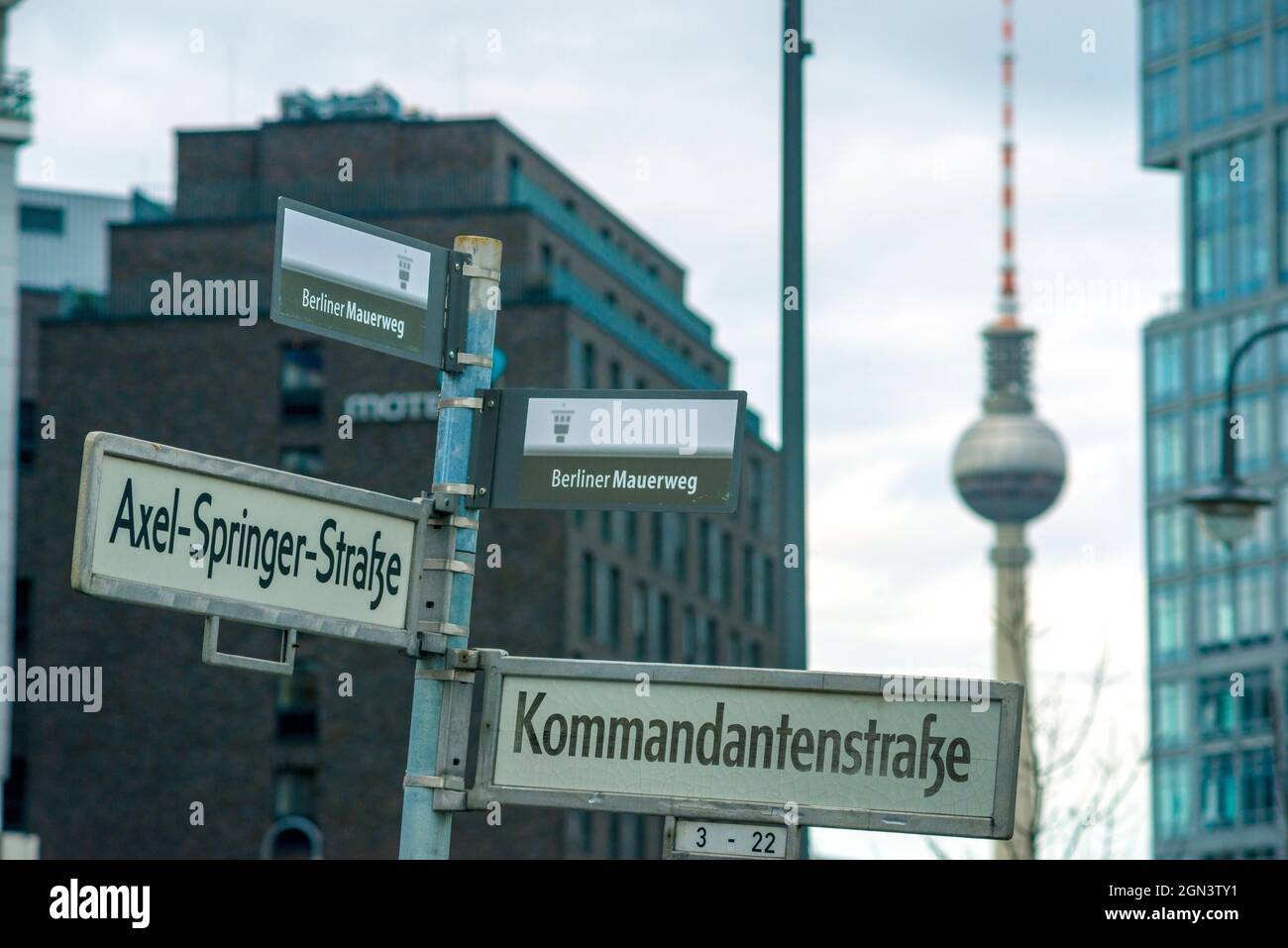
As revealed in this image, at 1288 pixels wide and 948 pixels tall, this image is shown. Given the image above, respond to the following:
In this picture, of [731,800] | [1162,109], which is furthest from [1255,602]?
[731,800]

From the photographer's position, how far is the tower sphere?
179875 mm

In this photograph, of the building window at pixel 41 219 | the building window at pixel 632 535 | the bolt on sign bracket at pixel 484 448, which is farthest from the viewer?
the building window at pixel 41 219

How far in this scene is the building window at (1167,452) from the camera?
113 metres

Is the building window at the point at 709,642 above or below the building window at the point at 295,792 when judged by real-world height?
above

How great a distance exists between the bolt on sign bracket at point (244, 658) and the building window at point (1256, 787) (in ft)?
322

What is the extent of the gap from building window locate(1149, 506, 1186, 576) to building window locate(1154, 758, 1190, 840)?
386 inches

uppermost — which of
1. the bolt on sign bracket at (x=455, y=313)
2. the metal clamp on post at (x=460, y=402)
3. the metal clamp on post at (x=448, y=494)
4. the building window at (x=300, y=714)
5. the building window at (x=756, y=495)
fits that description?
the building window at (x=756, y=495)

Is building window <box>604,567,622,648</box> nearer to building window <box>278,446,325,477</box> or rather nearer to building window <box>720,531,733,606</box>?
building window <box>278,446,325,477</box>

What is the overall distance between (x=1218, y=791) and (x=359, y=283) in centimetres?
10251

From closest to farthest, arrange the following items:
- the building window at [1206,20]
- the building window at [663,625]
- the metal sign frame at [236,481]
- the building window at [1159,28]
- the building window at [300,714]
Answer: the metal sign frame at [236,481], the building window at [300,714], the building window at [663,625], the building window at [1206,20], the building window at [1159,28]

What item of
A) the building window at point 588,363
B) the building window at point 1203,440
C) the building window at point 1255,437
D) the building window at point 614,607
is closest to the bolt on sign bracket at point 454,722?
the building window at point 588,363

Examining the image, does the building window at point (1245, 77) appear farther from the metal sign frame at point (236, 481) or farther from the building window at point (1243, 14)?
the metal sign frame at point (236, 481)

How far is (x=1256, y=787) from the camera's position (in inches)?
4033
